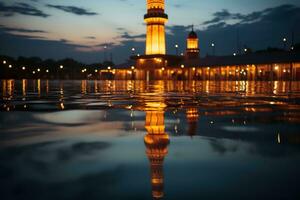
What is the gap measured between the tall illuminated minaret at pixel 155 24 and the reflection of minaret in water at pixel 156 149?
101 metres

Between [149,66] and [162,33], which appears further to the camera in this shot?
[162,33]

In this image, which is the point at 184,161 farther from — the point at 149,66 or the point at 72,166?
the point at 149,66

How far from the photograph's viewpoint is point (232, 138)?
621cm

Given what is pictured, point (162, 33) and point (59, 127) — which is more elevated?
Answer: point (162, 33)

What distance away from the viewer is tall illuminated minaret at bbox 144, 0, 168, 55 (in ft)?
349

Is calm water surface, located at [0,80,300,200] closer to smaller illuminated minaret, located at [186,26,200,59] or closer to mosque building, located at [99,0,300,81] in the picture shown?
mosque building, located at [99,0,300,81]

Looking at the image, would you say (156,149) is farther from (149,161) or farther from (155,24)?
(155,24)

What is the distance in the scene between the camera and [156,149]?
512 centimetres

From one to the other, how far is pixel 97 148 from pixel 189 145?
1.35 meters

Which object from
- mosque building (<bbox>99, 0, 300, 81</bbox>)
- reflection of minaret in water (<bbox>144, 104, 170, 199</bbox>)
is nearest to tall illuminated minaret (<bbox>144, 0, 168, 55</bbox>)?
mosque building (<bbox>99, 0, 300, 81</bbox>)

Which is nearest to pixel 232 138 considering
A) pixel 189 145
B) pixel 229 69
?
pixel 189 145

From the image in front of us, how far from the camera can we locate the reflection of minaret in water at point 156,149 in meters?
3.42

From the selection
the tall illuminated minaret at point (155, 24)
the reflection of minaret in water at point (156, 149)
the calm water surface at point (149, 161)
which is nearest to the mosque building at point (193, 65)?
the tall illuminated minaret at point (155, 24)

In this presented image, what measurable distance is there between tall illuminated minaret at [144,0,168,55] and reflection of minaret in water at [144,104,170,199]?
101 meters
